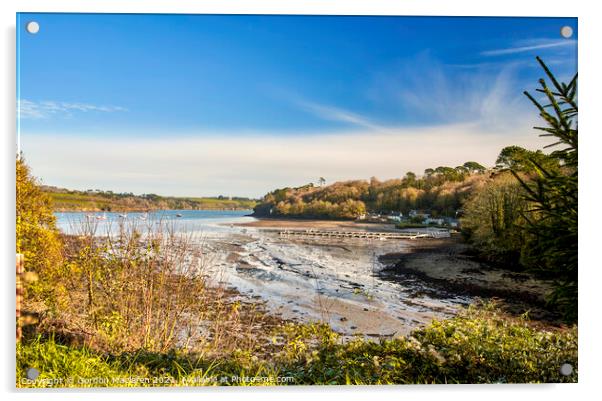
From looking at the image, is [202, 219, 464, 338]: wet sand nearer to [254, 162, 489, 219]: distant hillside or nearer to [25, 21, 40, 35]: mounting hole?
[254, 162, 489, 219]: distant hillside

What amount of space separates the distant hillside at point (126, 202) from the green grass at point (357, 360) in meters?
1.03

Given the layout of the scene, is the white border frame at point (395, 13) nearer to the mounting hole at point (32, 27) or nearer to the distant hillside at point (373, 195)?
the mounting hole at point (32, 27)

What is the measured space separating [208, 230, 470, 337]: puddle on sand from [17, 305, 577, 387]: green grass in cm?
12

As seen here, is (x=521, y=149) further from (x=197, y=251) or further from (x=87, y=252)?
(x=87, y=252)

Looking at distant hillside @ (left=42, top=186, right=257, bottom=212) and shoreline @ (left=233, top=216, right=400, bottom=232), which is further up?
distant hillside @ (left=42, top=186, right=257, bottom=212)

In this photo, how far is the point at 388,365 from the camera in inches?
137

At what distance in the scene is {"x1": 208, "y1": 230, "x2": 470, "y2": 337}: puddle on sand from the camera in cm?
362

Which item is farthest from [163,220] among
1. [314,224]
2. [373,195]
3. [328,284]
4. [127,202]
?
[373,195]

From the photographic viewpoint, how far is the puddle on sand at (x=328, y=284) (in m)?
3.62

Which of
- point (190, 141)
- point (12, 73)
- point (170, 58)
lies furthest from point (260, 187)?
point (12, 73)

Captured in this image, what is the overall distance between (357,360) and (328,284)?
61 centimetres

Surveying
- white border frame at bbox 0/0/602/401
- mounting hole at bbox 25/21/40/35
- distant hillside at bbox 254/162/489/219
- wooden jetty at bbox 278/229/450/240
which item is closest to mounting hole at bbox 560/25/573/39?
white border frame at bbox 0/0/602/401

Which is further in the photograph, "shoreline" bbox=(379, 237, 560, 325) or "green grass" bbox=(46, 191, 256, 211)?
"shoreline" bbox=(379, 237, 560, 325)
